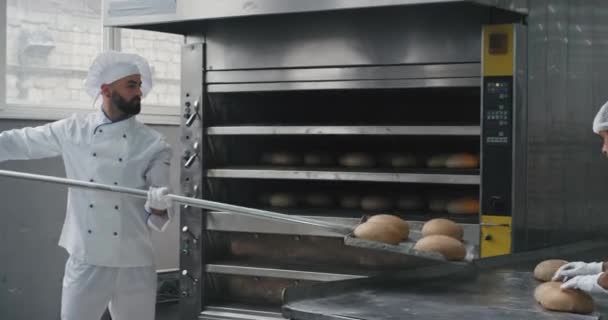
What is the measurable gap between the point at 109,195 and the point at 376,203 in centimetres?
114

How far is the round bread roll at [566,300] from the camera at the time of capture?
A: 203 centimetres

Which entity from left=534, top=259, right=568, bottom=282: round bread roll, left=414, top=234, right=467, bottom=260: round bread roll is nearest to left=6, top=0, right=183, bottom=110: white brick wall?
left=414, top=234, right=467, bottom=260: round bread roll

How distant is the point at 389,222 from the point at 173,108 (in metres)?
3.05

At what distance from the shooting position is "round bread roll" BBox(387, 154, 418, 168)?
12.0 ft

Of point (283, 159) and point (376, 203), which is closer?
point (376, 203)

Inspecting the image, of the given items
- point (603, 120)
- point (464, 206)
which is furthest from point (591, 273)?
point (464, 206)

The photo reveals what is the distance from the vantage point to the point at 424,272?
2529mm

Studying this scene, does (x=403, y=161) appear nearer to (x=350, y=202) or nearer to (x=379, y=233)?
(x=350, y=202)

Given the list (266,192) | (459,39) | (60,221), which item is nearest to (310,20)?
(459,39)

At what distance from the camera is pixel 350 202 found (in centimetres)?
383

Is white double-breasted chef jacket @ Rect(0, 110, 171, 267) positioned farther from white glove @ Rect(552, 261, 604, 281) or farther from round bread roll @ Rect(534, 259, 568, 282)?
white glove @ Rect(552, 261, 604, 281)

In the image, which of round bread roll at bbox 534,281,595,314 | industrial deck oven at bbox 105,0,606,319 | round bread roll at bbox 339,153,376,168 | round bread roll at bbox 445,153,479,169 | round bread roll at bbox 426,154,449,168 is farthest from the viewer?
round bread roll at bbox 339,153,376,168

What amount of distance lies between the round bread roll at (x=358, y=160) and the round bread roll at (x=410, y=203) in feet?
0.71

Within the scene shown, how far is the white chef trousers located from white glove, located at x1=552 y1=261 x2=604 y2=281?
6.20 feet
